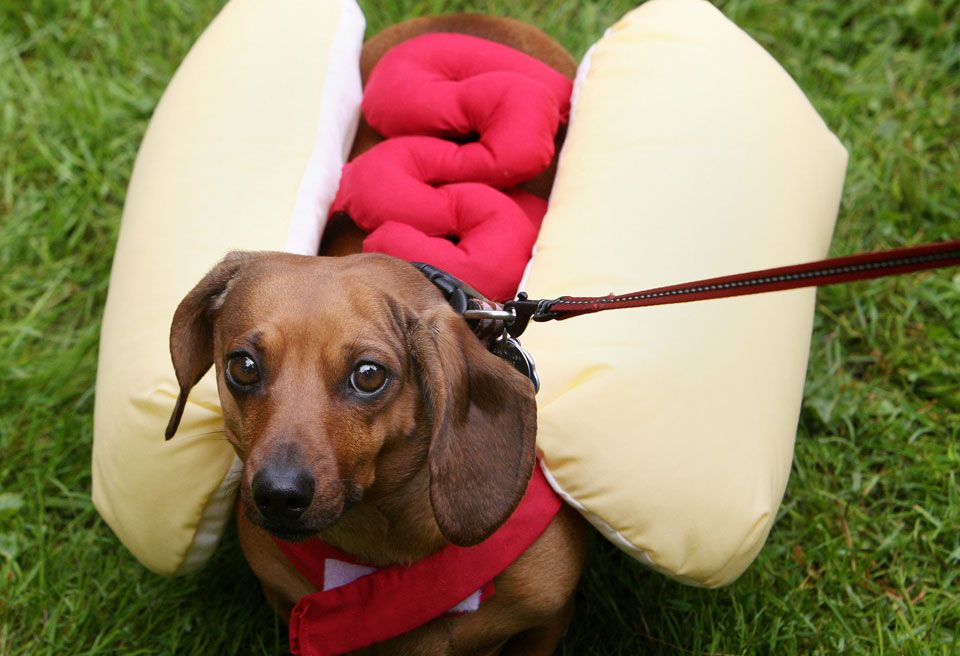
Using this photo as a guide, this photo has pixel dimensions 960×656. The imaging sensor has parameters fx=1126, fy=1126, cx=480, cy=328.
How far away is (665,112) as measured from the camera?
2.96 metres

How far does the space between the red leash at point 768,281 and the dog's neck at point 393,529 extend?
394mm

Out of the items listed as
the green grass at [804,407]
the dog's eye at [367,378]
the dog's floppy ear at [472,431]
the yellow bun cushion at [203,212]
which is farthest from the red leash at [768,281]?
the green grass at [804,407]

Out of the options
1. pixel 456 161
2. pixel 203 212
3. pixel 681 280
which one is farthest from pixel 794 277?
pixel 203 212

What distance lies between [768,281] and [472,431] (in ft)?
2.08

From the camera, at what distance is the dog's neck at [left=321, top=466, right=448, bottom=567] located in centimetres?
234

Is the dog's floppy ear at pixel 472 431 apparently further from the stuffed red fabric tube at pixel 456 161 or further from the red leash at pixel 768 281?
the stuffed red fabric tube at pixel 456 161

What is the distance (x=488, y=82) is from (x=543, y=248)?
511 mm

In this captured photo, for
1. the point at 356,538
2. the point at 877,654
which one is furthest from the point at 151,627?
the point at 877,654

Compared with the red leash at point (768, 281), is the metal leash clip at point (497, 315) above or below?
below

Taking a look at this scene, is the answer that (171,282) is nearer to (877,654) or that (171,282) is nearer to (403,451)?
(403,451)

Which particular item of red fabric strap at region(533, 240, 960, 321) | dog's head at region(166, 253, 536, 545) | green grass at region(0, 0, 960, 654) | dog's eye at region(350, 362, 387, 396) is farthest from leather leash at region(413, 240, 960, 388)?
green grass at region(0, 0, 960, 654)

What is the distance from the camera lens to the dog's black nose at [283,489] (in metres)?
1.98

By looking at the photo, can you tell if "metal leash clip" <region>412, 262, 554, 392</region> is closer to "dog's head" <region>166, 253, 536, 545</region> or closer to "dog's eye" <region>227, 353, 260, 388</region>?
"dog's head" <region>166, 253, 536, 545</region>

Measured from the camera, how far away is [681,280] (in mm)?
2721
